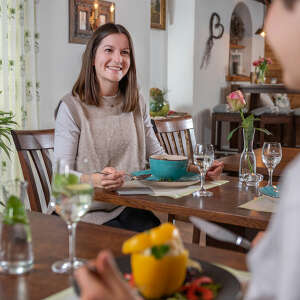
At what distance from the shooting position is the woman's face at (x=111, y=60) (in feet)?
7.20

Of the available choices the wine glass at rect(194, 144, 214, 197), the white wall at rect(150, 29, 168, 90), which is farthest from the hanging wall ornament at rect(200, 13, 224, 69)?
the wine glass at rect(194, 144, 214, 197)

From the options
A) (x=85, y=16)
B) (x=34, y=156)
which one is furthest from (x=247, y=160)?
(x=85, y=16)

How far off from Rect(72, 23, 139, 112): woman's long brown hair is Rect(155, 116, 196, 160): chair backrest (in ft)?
1.56

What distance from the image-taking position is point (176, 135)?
9.36 feet

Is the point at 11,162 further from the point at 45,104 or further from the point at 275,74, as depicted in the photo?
the point at 275,74

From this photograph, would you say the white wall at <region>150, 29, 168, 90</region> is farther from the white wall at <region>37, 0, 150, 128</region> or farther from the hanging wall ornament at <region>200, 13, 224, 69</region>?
the white wall at <region>37, 0, 150, 128</region>

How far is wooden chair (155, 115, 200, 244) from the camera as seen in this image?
9.03 feet

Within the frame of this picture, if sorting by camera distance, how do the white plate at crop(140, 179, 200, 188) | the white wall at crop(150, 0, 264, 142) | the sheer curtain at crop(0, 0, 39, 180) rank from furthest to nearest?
the white wall at crop(150, 0, 264, 142) → the sheer curtain at crop(0, 0, 39, 180) → the white plate at crop(140, 179, 200, 188)

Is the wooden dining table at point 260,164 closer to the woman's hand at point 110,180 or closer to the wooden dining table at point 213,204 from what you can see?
the wooden dining table at point 213,204

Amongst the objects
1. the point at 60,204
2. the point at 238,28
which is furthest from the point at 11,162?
the point at 238,28

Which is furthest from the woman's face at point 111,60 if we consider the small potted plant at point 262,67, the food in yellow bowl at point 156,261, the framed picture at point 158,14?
the small potted plant at point 262,67

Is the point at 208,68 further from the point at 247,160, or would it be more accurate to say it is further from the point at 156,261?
the point at 156,261

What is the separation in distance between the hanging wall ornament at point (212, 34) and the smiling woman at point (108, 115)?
4.87 m

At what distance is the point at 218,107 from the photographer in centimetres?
712
